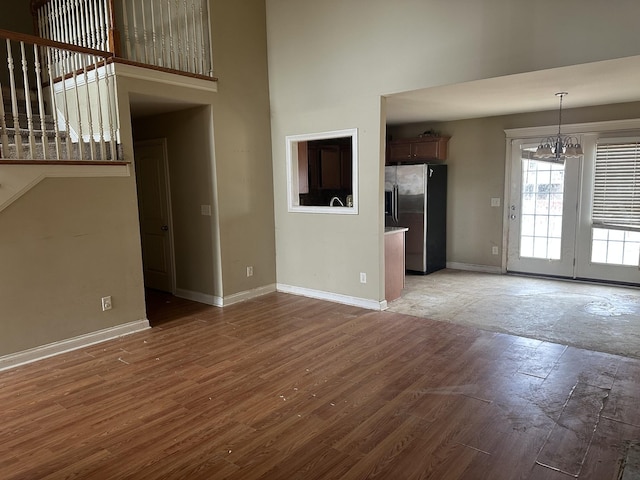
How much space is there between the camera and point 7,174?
3350 millimetres

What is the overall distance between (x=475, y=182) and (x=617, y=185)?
6.11 feet

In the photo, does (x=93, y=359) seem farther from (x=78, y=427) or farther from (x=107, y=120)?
(x=107, y=120)

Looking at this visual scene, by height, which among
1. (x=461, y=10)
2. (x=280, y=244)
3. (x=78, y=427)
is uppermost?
(x=461, y=10)

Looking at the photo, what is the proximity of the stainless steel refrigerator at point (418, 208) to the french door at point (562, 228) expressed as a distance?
3.50 ft

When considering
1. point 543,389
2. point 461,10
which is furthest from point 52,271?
point 461,10

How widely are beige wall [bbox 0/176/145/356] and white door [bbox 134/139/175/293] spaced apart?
4.53ft

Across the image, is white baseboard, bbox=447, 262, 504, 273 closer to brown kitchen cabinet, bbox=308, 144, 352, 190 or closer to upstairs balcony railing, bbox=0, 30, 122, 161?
brown kitchen cabinet, bbox=308, 144, 352, 190

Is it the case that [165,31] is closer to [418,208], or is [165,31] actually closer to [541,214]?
[418,208]

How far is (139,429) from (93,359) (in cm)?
135

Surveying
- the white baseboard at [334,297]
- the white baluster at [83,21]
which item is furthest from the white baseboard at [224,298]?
the white baluster at [83,21]

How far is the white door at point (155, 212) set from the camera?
555 cm

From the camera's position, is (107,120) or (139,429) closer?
(139,429)

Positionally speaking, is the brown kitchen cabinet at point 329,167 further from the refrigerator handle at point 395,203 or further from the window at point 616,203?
the window at point 616,203

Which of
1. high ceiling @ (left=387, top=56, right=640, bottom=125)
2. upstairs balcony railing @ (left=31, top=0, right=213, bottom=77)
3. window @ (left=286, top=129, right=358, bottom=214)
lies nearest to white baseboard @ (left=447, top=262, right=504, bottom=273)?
window @ (left=286, top=129, right=358, bottom=214)
